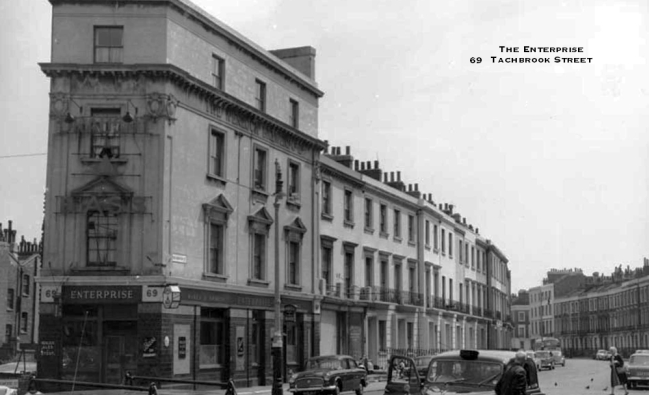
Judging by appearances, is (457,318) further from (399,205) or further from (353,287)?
(353,287)

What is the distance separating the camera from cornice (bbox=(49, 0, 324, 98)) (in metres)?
31.3

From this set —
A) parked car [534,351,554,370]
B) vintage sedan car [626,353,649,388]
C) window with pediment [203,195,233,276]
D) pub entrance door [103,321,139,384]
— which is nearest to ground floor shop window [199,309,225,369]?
window with pediment [203,195,233,276]

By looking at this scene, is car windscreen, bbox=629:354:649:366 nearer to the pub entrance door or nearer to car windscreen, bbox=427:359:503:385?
the pub entrance door

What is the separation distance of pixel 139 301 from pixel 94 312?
5.60 feet

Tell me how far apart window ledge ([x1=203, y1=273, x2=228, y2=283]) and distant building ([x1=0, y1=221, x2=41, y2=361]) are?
30314 mm

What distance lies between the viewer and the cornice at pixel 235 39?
31.3 metres

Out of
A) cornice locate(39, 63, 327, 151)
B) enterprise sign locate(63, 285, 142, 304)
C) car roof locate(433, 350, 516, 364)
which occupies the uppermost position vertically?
cornice locate(39, 63, 327, 151)

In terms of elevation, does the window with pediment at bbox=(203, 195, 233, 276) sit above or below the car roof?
above

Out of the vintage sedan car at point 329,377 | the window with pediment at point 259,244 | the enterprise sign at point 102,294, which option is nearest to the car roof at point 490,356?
the vintage sedan car at point 329,377

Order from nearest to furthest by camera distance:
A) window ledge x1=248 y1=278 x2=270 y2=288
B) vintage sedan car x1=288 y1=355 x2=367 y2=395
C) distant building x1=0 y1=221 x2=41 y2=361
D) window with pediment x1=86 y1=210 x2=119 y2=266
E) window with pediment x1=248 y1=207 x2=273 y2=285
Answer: vintage sedan car x1=288 y1=355 x2=367 y2=395 < window with pediment x1=86 y1=210 x2=119 y2=266 < window ledge x1=248 y1=278 x2=270 y2=288 < window with pediment x1=248 y1=207 x2=273 y2=285 < distant building x1=0 y1=221 x2=41 y2=361

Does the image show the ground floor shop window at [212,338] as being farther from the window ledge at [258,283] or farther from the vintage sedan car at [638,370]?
the vintage sedan car at [638,370]

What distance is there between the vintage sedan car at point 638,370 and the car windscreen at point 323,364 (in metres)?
15.2

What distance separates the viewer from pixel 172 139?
103 feet

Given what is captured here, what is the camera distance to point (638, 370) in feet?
125
